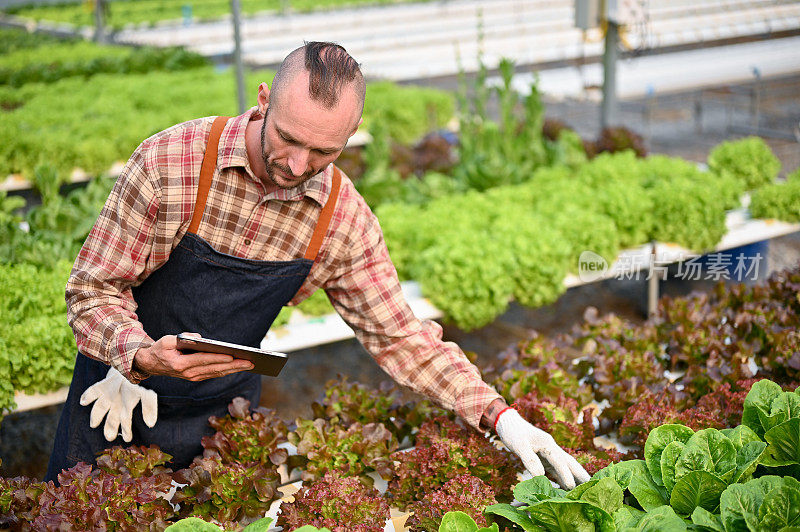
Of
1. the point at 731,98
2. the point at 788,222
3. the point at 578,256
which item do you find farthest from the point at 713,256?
the point at 731,98

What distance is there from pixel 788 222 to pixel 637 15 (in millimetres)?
2651

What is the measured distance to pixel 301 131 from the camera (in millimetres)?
2045

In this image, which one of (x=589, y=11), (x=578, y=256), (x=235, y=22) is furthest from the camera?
(x=589, y=11)

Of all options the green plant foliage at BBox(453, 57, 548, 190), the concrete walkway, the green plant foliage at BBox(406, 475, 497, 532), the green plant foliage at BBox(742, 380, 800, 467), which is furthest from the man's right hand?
the concrete walkway

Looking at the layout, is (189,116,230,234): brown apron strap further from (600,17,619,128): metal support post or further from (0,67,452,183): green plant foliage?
(600,17,619,128): metal support post

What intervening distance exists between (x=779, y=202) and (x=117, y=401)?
4483 mm

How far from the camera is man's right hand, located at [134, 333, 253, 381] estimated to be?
2129mm

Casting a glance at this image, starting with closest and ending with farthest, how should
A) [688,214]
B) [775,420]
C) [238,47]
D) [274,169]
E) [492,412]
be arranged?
[274,169], [775,420], [492,412], [688,214], [238,47]

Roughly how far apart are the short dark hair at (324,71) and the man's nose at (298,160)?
0.13 m

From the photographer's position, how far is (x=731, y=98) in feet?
40.3

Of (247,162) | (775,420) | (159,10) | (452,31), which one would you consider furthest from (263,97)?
(159,10)

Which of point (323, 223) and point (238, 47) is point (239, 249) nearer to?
point (323, 223)

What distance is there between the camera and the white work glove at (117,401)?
254 cm

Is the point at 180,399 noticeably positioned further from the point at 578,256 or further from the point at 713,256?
the point at 713,256
